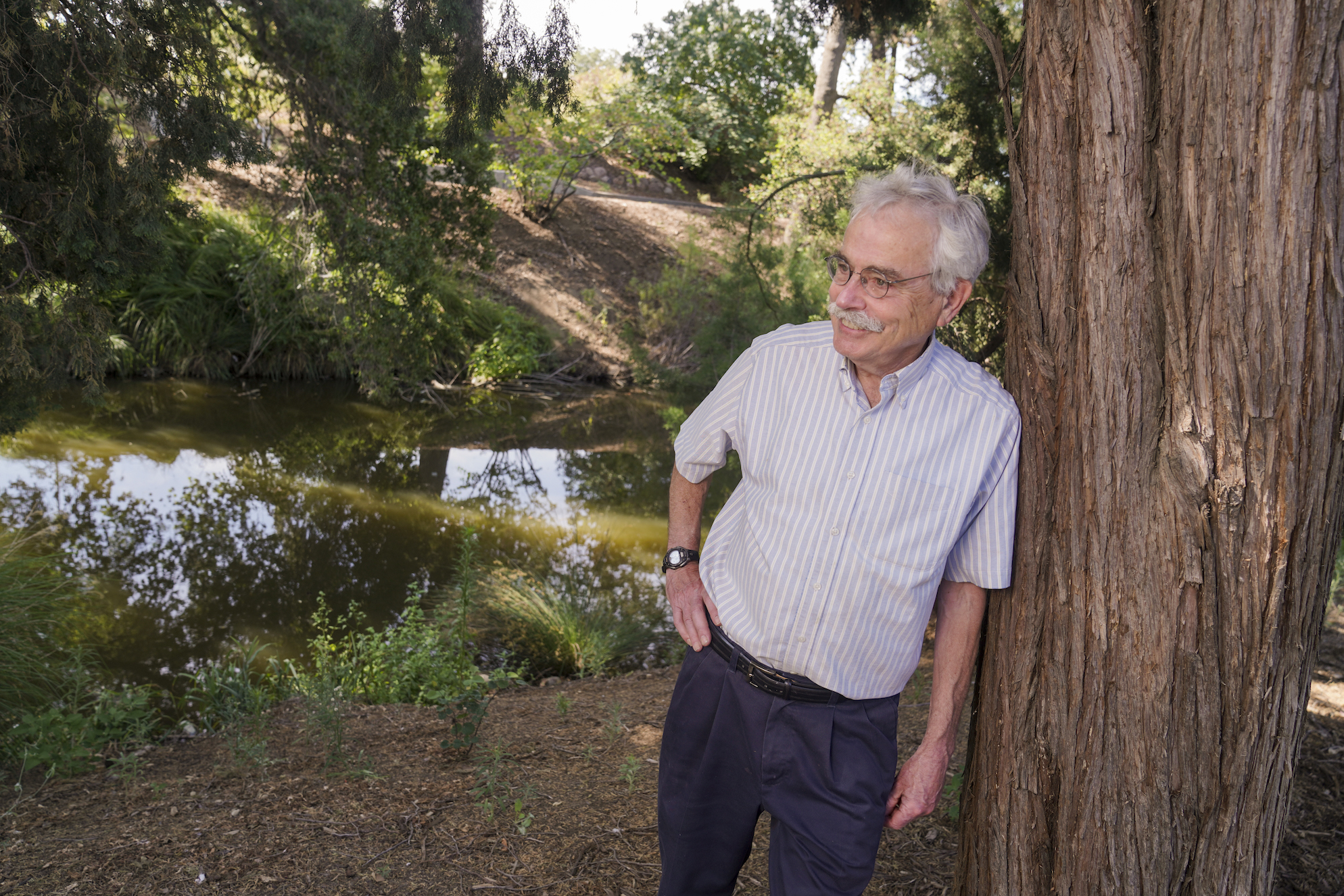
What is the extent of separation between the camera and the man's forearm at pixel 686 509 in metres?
2.23

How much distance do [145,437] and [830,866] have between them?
9625 mm

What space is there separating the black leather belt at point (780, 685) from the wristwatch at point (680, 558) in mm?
265

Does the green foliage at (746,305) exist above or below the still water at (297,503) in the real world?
above

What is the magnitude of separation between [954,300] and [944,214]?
18cm

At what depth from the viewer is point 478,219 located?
7629mm

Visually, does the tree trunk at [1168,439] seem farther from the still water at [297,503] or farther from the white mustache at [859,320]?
the still water at [297,503]

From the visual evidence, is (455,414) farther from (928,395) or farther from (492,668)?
(928,395)

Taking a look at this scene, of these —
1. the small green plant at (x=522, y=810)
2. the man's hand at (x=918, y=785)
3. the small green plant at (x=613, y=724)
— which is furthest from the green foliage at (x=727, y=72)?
the man's hand at (x=918, y=785)

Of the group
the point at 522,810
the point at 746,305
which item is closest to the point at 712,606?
the point at 522,810

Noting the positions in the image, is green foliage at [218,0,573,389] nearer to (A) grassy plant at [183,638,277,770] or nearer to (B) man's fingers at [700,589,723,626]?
(B) man's fingers at [700,589,723,626]

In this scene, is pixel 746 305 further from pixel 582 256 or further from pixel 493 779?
pixel 582 256

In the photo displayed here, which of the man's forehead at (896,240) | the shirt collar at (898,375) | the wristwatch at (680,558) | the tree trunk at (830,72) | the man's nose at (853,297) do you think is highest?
the tree trunk at (830,72)

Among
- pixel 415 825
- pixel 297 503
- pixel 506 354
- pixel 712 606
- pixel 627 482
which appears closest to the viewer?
pixel 712 606

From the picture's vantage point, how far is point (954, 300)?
190 centimetres
